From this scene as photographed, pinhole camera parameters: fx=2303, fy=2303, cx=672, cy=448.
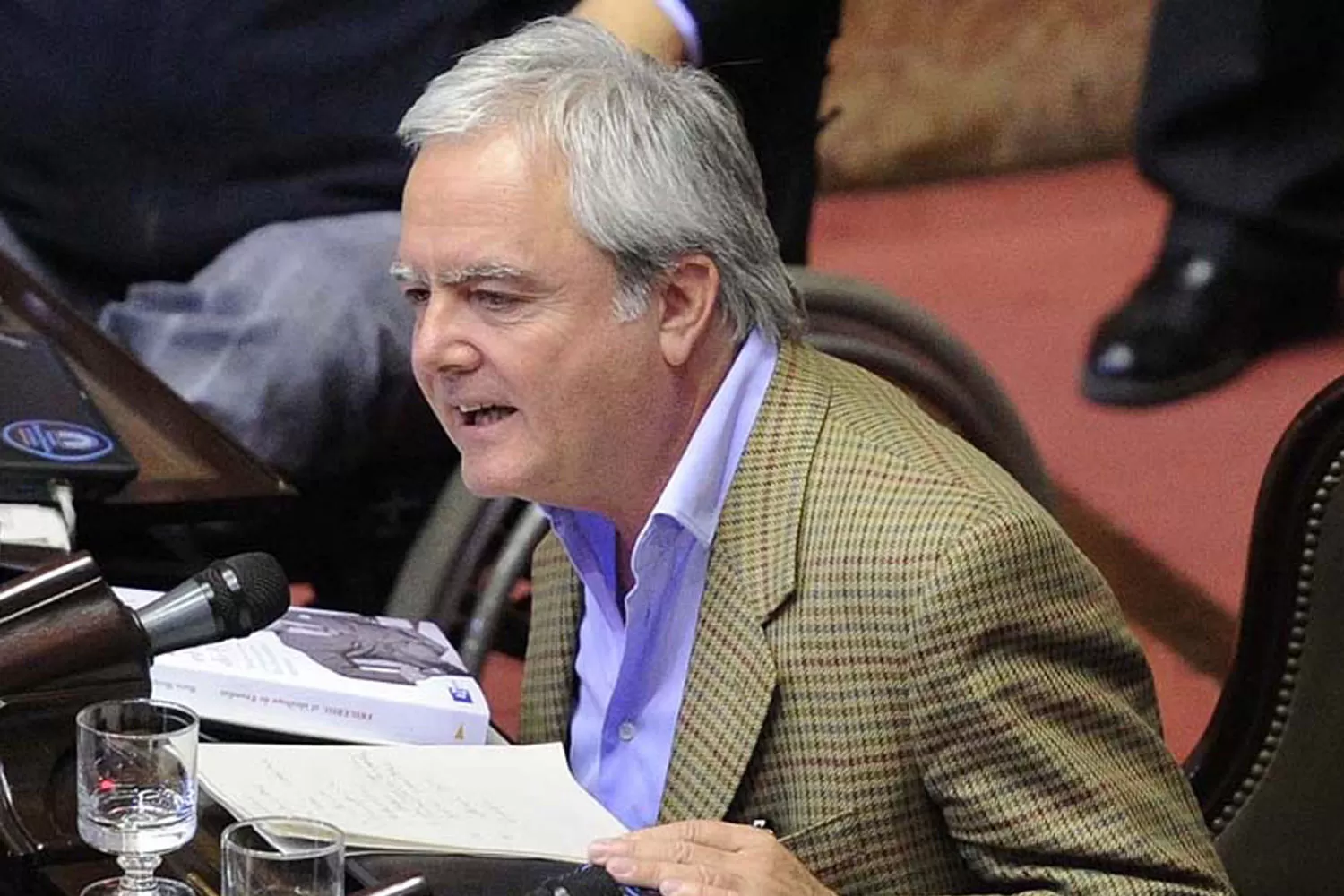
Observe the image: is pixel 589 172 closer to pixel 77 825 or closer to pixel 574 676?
pixel 574 676

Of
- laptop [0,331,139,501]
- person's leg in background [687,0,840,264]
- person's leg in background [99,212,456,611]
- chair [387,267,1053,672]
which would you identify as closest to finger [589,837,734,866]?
laptop [0,331,139,501]

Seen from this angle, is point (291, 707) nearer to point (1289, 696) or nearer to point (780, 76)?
→ point (1289, 696)

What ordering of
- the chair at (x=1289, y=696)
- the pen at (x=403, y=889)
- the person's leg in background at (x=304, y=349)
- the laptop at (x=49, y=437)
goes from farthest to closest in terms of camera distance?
the person's leg in background at (x=304, y=349)
the laptop at (x=49, y=437)
the chair at (x=1289, y=696)
the pen at (x=403, y=889)

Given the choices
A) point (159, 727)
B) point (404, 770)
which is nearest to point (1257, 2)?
point (404, 770)

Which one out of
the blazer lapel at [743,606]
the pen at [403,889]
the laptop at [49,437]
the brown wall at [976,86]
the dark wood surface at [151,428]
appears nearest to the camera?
the pen at [403,889]

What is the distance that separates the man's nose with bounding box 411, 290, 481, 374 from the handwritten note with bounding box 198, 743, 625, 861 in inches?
10.9

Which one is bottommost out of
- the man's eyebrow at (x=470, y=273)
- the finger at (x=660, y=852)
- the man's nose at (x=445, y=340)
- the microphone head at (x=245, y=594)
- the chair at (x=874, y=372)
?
the chair at (x=874, y=372)

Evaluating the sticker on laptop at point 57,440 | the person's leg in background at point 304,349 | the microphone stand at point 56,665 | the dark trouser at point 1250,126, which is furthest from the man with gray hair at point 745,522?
the dark trouser at point 1250,126

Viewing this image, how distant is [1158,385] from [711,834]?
1.39 meters

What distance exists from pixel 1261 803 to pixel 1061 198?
3.01ft

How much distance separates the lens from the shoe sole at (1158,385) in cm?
257

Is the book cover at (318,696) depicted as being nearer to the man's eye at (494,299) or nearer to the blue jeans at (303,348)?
the man's eye at (494,299)

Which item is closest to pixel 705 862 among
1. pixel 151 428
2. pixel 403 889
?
pixel 403 889

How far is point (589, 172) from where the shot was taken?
1.63m
